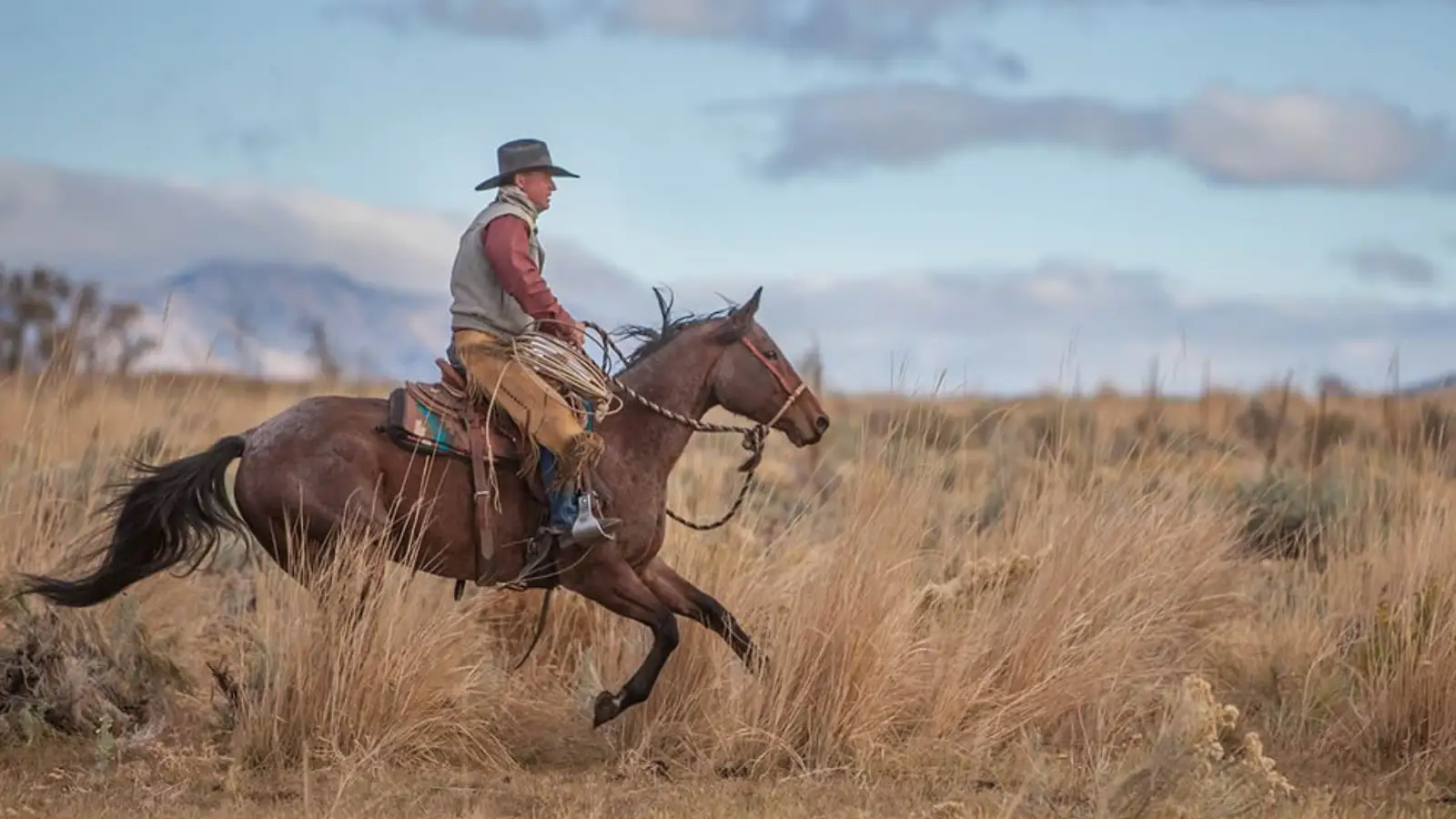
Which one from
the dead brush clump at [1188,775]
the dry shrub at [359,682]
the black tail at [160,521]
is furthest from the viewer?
the black tail at [160,521]

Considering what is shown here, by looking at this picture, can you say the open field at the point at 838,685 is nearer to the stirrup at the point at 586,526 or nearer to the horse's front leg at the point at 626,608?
the horse's front leg at the point at 626,608

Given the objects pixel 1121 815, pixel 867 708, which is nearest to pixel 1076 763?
pixel 867 708

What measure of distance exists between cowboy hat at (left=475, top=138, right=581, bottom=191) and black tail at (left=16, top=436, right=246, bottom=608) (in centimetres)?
170

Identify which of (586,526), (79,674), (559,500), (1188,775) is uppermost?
(559,500)

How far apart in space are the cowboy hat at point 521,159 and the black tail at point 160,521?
1705 mm

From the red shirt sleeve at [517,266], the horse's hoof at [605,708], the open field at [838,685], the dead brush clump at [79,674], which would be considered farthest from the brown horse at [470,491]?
the red shirt sleeve at [517,266]

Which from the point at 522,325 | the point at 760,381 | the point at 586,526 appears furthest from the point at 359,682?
the point at 760,381

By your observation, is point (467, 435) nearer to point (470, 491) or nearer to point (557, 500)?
point (470, 491)

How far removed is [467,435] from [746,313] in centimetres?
142

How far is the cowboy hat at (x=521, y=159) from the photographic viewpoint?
8680 millimetres

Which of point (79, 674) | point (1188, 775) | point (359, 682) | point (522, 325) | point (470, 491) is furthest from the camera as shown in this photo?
point (79, 674)

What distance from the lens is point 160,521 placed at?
8.59 m

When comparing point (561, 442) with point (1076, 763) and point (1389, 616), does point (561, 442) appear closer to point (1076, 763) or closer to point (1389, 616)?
point (1076, 763)

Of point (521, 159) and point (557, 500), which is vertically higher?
point (521, 159)
